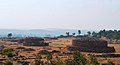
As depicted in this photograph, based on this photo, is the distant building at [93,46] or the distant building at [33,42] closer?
the distant building at [93,46]

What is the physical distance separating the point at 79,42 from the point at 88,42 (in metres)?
2.90

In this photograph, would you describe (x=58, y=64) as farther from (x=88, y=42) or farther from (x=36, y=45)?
(x=36, y=45)

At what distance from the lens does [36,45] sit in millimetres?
120312

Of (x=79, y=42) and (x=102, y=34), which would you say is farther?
(x=102, y=34)

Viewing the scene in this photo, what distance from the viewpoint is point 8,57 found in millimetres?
76000

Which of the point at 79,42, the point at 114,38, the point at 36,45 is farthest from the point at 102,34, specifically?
the point at 79,42

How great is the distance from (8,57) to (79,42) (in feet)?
91.4

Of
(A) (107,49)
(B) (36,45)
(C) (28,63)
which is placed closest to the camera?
(C) (28,63)

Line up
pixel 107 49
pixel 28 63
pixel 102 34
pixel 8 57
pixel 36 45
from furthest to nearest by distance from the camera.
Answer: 1. pixel 102 34
2. pixel 36 45
3. pixel 107 49
4. pixel 8 57
5. pixel 28 63

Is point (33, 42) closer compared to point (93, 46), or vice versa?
point (93, 46)

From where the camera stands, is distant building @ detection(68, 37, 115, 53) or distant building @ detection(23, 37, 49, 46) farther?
distant building @ detection(23, 37, 49, 46)

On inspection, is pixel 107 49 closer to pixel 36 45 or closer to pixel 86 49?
pixel 86 49

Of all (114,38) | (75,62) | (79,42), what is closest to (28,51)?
(79,42)

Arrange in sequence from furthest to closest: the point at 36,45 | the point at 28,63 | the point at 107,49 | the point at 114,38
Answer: the point at 114,38 < the point at 36,45 < the point at 107,49 < the point at 28,63
